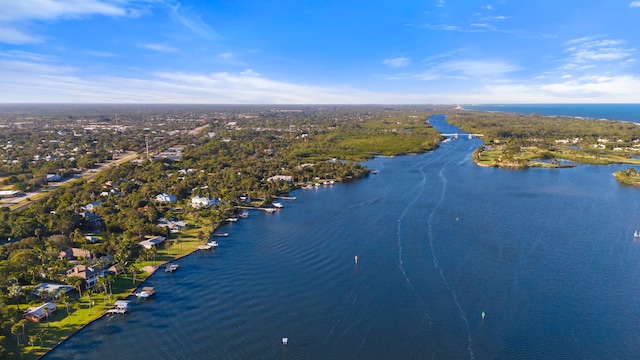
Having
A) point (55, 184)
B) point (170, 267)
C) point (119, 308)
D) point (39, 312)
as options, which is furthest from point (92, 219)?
point (55, 184)

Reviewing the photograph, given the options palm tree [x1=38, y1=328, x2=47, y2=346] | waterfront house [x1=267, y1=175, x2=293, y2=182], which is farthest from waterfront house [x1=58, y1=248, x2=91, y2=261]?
waterfront house [x1=267, y1=175, x2=293, y2=182]

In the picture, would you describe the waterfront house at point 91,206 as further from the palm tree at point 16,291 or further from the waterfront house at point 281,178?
the waterfront house at point 281,178

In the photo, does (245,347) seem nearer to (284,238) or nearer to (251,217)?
(284,238)

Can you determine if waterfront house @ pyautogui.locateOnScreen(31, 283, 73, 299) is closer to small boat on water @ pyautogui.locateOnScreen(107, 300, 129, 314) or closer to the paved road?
small boat on water @ pyautogui.locateOnScreen(107, 300, 129, 314)

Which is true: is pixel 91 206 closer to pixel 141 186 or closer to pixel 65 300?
pixel 141 186

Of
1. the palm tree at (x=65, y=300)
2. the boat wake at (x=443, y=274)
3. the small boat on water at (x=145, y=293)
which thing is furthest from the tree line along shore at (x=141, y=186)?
the boat wake at (x=443, y=274)

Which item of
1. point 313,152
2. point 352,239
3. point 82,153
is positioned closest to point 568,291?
point 352,239
